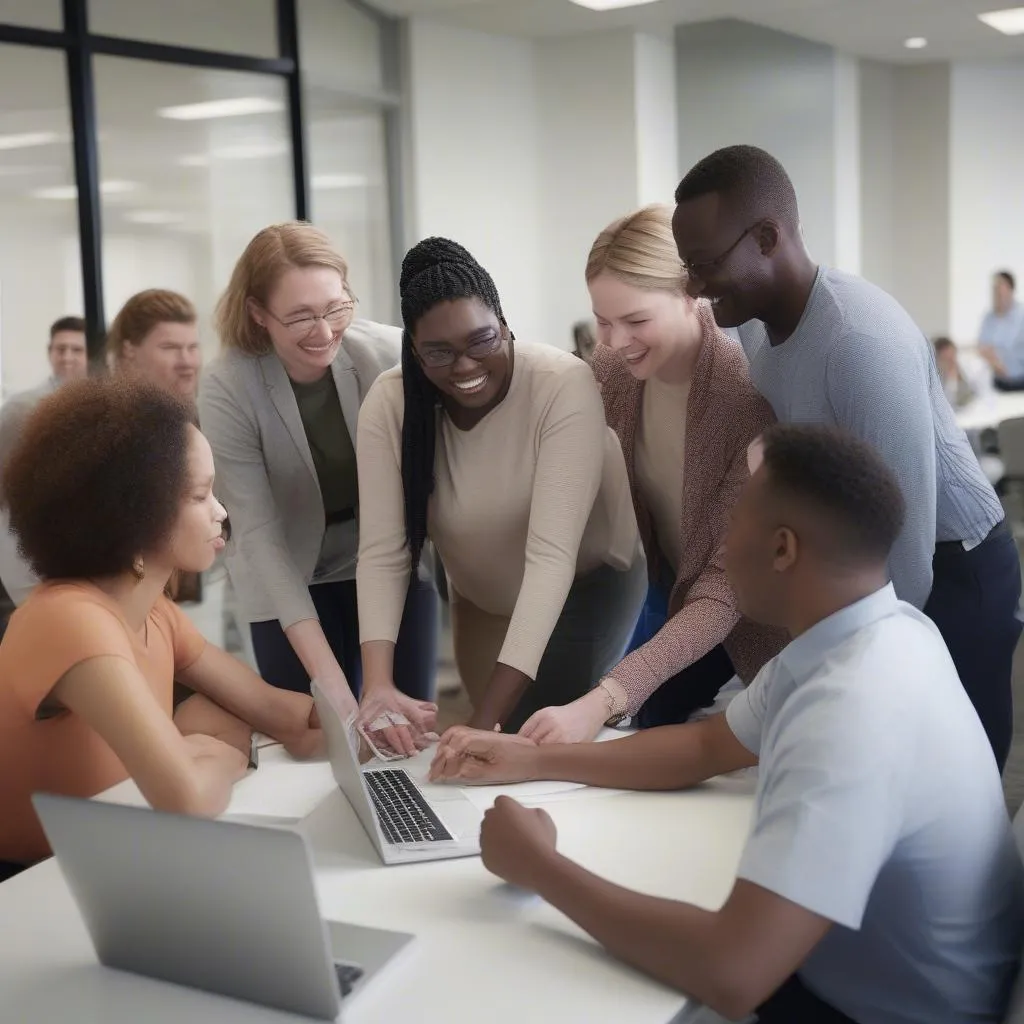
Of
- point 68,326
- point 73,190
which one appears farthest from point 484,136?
point 68,326

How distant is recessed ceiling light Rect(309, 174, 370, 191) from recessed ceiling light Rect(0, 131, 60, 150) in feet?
5.26

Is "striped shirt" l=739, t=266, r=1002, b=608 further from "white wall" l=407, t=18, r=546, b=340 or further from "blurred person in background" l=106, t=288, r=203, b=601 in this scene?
"white wall" l=407, t=18, r=546, b=340

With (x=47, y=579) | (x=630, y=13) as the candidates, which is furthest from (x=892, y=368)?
(x=630, y=13)

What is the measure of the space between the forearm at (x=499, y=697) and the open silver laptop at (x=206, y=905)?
0.72 meters

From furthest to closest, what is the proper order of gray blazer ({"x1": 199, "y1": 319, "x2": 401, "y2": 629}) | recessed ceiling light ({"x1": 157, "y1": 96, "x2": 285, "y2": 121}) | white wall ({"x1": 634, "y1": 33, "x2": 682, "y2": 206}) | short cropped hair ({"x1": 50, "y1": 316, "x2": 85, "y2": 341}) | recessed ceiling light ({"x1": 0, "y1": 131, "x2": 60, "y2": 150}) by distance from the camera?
white wall ({"x1": 634, "y1": 33, "x2": 682, "y2": 206}), recessed ceiling light ({"x1": 157, "y1": 96, "x2": 285, "y2": 121}), recessed ceiling light ({"x1": 0, "y1": 131, "x2": 60, "y2": 150}), short cropped hair ({"x1": 50, "y1": 316, "x2": 85, "y2": 341}), gray blazer ({"x1": 199, "y1": 319, "x2": 401, "y2": 629})

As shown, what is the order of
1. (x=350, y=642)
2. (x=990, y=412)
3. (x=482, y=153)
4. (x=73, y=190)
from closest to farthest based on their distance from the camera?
1. (x=350, y=642)
2. (x=73, y=190)
3. (x=990, y=412)
4. (x=482, y=153)

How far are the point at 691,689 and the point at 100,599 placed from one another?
1.10 m

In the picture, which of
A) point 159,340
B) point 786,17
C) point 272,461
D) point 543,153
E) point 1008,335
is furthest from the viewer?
point 1008,335

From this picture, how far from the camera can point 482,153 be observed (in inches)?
306

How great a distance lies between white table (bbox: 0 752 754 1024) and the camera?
3.80 feet

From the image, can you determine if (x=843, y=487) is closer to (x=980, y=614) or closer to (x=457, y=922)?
(x=457, y=922)

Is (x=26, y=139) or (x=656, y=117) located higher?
(x=656, y=117)

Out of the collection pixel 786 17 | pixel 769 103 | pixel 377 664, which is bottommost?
pixel 377 664

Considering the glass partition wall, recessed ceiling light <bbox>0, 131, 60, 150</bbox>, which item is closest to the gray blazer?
the glass partition wall
